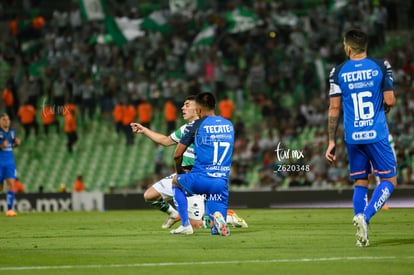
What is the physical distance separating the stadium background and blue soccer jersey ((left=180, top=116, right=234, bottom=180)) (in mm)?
14138

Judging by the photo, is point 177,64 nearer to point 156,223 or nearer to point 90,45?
point 90,45

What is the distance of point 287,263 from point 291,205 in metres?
15.9

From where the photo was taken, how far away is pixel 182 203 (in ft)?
47.4

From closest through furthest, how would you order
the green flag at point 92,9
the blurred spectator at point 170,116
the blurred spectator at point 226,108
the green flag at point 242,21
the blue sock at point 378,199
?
the blue sock at point 378,199, the blurred spectator at point 226,108, the blurred spectator at point 170,116, the green flag at point 242,21, the green flag at point 92,9

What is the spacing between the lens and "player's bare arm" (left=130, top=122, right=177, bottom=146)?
570 inches

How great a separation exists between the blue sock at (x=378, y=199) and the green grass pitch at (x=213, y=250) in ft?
1.35

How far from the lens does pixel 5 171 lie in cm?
2431

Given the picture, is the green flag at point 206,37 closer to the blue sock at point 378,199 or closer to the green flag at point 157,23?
the green flag at point 157,23

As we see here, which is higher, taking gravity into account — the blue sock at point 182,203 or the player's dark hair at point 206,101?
the player's dark hair at point 206,101

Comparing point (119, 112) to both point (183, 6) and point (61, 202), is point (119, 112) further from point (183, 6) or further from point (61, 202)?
point (61, 202)

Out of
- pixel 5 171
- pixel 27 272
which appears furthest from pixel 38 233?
pixel 5 171

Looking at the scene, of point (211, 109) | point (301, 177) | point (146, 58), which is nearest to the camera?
point (211, 109)

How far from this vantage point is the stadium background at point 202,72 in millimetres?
30766

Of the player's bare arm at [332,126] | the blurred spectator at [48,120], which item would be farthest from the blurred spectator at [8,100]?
the player's bare arm at [332,126]
